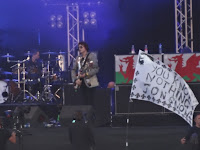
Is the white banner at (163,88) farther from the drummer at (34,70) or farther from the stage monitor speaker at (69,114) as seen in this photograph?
the drummer at (34,70)

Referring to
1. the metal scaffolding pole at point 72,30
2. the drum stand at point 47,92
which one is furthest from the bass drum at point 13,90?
the metal scaffolding pole at point 72,30

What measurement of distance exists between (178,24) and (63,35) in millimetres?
4847

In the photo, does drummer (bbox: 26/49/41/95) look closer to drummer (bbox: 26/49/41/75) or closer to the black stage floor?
drummer (bbox: 26/49/41/75)

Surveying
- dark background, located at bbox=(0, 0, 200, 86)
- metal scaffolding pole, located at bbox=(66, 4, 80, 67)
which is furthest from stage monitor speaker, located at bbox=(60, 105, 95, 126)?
dark background, located at bbox=(0, 0, 200, 86)

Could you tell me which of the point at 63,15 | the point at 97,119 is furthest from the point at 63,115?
the point at 63,15

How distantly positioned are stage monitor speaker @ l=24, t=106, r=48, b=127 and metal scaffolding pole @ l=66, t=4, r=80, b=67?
531cm

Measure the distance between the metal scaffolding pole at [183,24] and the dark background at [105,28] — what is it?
46 cm

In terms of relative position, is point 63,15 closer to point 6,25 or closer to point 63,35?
point 63,35

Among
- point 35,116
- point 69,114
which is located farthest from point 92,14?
point 69,114

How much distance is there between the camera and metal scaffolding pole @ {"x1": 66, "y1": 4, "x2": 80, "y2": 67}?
62.7 feet

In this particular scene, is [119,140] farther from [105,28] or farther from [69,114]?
[105,28]

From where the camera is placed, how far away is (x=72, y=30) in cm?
1997

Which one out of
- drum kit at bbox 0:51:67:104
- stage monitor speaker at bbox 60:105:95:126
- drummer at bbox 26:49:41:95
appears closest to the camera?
stage monitor speaker at bbox 60:105:95:126

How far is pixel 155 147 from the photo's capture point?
10.4 m
